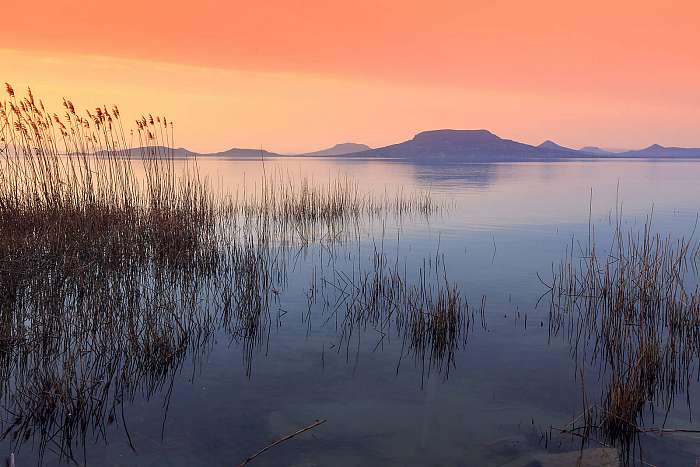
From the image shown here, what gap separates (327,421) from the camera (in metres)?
4.40

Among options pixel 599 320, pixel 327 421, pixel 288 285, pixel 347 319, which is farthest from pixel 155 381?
pixel 599 320

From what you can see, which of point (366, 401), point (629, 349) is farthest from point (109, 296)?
point (629, 349)

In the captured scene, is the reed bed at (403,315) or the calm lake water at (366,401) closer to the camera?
the calm lake water at (366,401)

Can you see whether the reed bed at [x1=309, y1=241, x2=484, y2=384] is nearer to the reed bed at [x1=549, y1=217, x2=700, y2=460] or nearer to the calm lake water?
the calm lake water

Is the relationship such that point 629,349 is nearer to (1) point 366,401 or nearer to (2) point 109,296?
(1) point 366,401

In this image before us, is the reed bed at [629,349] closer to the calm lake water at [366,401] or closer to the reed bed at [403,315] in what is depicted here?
the calm lake water at [366,401]

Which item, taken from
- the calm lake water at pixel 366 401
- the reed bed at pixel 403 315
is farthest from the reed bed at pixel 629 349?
the reed bed at pixel 403 315

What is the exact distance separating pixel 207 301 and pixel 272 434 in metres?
3.44

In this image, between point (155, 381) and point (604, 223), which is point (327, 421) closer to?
point (155, 381)

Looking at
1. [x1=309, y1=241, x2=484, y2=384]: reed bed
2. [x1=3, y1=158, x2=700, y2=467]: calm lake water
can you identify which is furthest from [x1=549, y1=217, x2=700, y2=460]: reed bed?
[x1=309, y1=241, x2=484, y2=384]: reed bed

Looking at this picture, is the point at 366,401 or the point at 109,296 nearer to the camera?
the point at 366,401

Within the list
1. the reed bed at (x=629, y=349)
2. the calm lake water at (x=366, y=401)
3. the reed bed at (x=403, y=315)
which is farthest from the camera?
the reed bed at (x=403, y=315)

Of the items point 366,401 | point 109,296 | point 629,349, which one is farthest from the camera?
point 109,296

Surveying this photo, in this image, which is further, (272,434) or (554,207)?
(554,207)
